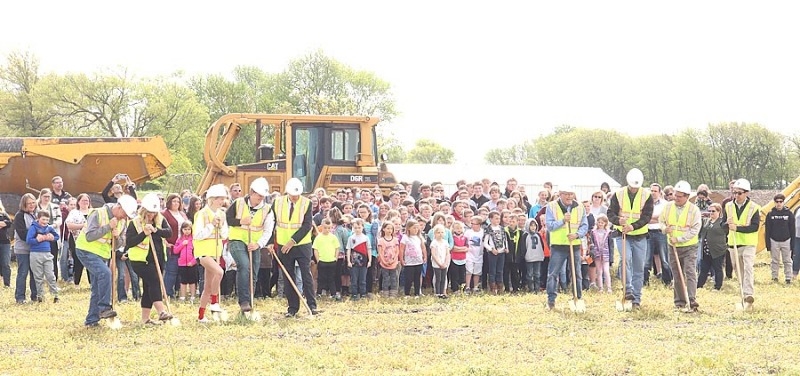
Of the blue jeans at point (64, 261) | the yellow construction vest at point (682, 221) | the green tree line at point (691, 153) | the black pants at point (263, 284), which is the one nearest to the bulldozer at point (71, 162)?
the blue jeans at point (64, 261)

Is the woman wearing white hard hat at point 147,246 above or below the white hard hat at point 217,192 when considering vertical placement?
below

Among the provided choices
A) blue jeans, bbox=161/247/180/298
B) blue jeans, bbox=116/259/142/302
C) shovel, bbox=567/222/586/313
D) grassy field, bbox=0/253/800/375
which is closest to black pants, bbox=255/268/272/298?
grassy field, bbox=0/253/800/375

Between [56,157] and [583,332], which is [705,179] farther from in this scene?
[583,332]

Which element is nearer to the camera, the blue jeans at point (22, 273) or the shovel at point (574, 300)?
the shovel at point (574, 300)

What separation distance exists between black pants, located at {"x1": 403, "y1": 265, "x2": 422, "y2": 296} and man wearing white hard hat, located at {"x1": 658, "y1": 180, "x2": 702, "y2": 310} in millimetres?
4143

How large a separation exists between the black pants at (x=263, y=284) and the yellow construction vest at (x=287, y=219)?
225 cm

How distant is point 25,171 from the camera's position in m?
21.8

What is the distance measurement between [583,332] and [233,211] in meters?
4.66

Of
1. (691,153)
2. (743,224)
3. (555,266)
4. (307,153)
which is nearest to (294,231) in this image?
(555,266)

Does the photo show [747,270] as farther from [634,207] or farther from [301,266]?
[301,266]

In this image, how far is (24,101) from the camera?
51.9 metres

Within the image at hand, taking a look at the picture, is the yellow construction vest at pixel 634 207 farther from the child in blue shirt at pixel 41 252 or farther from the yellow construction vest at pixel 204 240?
the child in blue shirt at pixel 41 252

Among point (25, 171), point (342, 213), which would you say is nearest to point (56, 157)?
point (25, 171)

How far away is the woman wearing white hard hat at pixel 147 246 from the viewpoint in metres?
11.2
